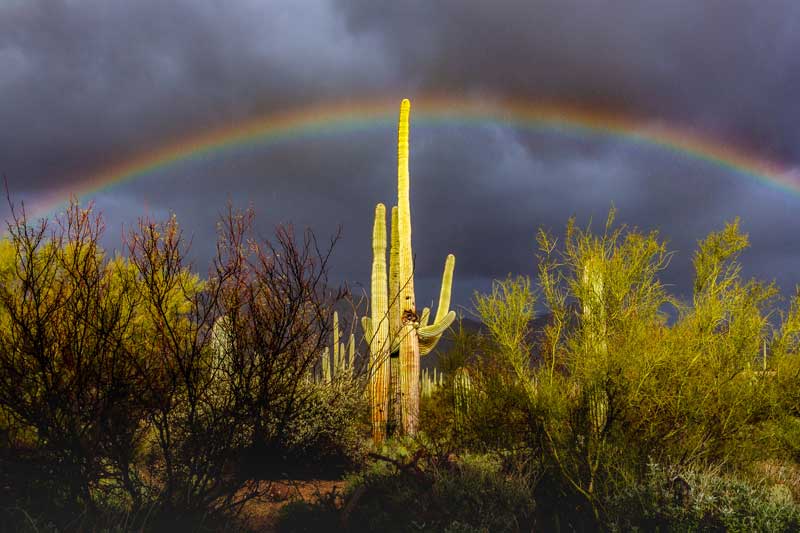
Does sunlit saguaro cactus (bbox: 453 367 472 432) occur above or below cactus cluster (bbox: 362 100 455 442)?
below

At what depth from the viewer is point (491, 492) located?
6910 millimetres

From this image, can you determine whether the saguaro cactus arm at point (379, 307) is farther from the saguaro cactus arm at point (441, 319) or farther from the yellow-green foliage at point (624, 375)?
the yellow-green foliage at point (624, 375)

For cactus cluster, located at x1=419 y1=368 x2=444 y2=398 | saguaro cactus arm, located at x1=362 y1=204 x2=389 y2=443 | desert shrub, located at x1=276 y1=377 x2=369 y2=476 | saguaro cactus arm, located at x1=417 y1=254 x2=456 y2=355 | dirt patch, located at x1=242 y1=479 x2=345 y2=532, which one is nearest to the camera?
dirt patch, located at x1=242 y1=479 x2=345 y2=532

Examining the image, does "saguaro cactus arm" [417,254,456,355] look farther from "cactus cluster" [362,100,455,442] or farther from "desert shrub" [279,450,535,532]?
"desert shrub" [279,450,535,532]

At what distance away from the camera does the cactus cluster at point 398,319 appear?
14.3 meters

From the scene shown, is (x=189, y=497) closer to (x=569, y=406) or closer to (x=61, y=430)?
(x=61, y=430)

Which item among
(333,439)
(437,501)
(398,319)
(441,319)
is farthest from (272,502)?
(441,319)

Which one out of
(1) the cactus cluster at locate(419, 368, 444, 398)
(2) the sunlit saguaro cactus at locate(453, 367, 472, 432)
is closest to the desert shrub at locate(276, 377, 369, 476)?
(2) the sunlit saguaro cactus at locate(453, 367, 472, 432)

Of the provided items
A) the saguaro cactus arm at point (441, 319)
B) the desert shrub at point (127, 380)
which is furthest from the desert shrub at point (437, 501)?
the saguaro cactus arm at point (441, 319)

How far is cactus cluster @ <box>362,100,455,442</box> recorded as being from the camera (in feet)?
47.1

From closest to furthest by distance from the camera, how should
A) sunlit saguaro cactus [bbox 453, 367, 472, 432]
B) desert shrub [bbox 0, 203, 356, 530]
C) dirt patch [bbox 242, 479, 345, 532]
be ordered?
desert shrub [bbox 0, 203, 356, 530] < dirt patch [bbox 242, 479, 345, 532] < sunlit saguaro cactus [bbox 453, 367, 472, 432]

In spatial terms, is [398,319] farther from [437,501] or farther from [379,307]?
[437,501]

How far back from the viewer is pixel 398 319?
49.3 feet

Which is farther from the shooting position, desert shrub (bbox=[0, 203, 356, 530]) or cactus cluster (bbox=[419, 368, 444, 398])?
cactus cluster (bbox=[419, 368, 444, 398])
